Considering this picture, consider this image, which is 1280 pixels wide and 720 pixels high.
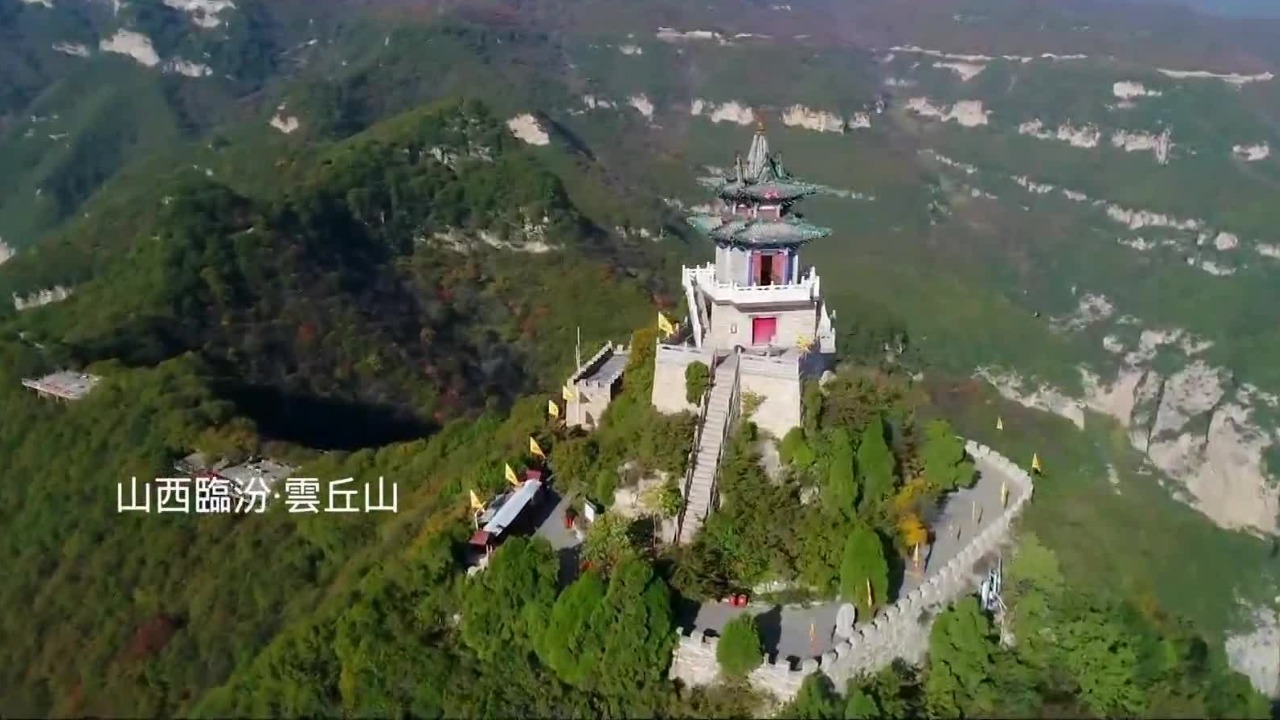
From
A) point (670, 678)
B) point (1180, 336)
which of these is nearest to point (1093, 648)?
point (670, 678)

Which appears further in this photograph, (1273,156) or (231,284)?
(1273,156)

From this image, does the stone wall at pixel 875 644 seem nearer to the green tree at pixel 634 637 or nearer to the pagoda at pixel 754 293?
the green tree at pixel 634 637

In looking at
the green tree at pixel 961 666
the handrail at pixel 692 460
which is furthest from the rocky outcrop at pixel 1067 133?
the green tree at pixel 961 666

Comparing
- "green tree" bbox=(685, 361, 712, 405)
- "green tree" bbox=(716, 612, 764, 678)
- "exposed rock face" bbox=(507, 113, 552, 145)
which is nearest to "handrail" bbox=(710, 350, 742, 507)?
"green tree" bbox=(685, 361, 712, 405)

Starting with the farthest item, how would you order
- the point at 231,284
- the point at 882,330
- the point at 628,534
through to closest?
the point at 882,330 → the point at 231,284 → the point at 628,534

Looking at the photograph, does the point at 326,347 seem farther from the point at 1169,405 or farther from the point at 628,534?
the point at 1169,405

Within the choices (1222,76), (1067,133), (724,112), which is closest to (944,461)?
(1067,133)
